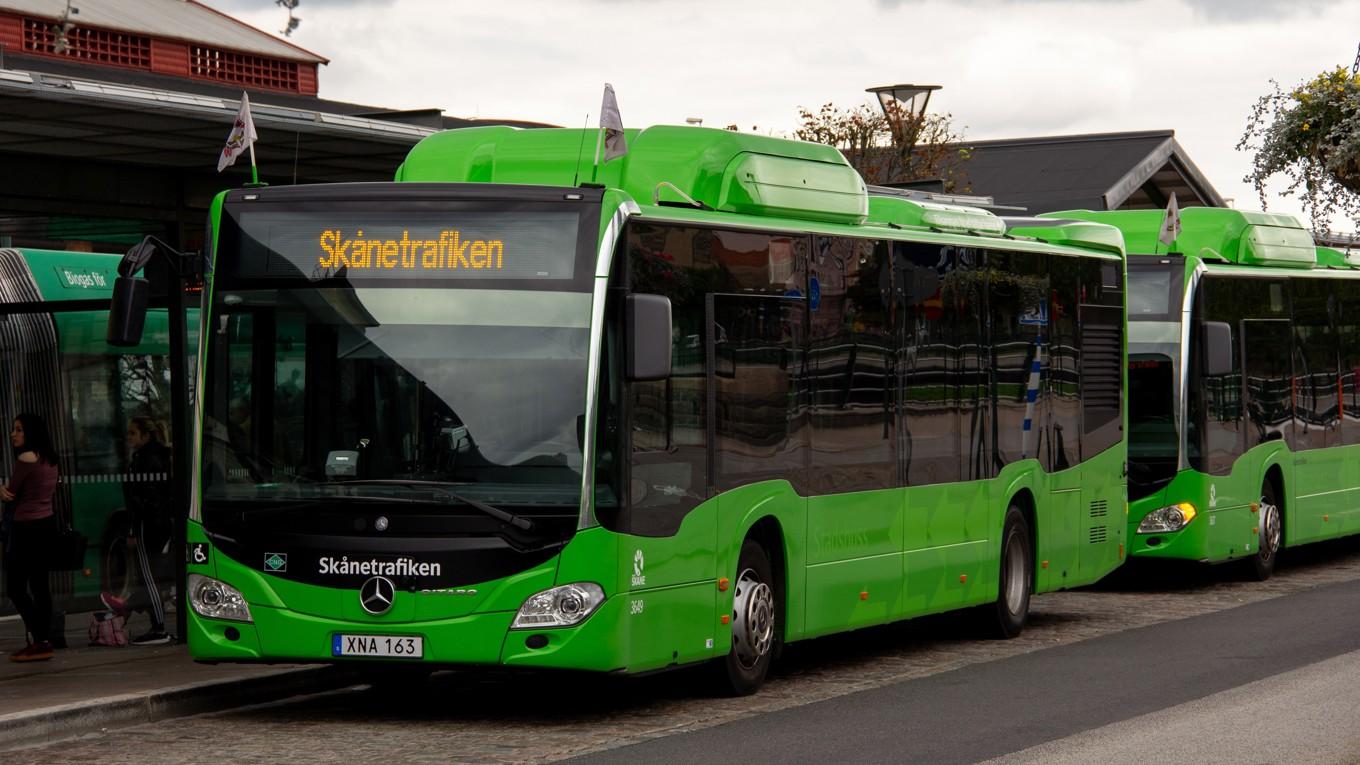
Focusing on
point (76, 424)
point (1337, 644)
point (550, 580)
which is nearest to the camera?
point (550, 580)

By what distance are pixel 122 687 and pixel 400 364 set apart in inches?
112

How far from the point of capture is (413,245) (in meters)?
11.4

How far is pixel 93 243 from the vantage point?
20.4m

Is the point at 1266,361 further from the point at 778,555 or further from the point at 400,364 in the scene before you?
the point at 400,364

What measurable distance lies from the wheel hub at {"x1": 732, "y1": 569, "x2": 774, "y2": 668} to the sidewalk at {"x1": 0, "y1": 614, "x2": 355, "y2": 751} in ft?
8.87

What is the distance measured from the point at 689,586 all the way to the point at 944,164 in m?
31.6

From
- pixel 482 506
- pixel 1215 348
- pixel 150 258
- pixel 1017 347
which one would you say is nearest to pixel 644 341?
pixel 482 506

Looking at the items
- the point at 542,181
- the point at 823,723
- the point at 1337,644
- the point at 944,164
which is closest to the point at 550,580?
the point at 823,723

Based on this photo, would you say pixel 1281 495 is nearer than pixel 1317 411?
Yes

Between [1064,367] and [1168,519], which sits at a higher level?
[1064,367]

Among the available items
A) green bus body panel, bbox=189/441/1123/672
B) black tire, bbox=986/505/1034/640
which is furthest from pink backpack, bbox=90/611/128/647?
black tire, bbox=986/505/1034/640

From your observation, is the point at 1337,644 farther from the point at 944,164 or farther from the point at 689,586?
the point at 944,164

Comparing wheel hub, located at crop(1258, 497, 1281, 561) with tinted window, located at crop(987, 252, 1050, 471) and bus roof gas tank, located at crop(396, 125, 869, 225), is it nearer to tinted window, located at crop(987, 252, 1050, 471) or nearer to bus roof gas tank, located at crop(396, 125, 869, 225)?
tinted window, located at crop(987, 252, 1050, 471)

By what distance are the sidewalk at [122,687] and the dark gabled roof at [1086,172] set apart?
89.2 ft
